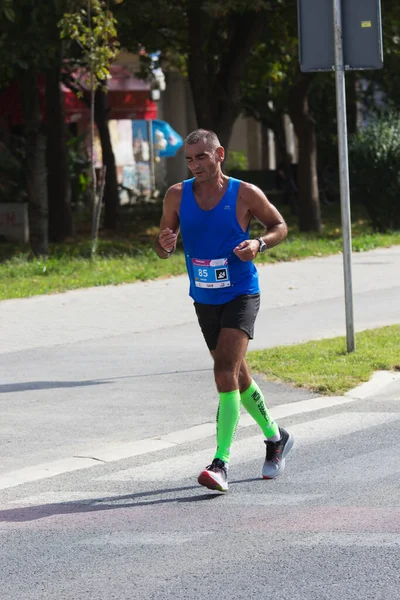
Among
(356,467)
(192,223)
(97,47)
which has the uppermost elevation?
(97,47)

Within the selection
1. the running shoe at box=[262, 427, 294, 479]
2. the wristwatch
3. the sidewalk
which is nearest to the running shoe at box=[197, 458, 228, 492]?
the running shoe at box=[262, 427, 294, 479]

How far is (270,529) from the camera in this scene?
554 cm

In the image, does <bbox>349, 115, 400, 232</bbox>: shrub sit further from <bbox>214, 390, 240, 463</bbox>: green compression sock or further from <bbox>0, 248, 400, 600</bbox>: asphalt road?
<bbox>214, 390, 240, 463</bbox>: green compression sock

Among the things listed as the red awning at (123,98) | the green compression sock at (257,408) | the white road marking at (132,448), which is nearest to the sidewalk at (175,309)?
the white road marking at (132,448)

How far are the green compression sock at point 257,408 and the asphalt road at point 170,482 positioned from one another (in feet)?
0.80

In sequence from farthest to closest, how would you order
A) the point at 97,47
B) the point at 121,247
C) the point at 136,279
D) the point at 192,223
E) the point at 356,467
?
the point at 121,247, the point at 97,47, the point at 136,279, the point at 356,467, the point at 192,223

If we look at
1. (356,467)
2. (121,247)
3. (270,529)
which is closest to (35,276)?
(121,247)

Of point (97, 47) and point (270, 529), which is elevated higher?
point (97, 47)

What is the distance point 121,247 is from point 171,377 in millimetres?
11458

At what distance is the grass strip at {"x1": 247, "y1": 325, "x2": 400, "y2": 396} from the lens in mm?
8875

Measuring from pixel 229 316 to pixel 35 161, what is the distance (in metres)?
12.9

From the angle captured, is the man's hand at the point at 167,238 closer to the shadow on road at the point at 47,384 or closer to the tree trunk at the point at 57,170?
the shadow on road at the point at 47,384

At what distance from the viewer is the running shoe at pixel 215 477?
6.12 m

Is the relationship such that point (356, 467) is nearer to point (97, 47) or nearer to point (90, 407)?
point (90, 407)
